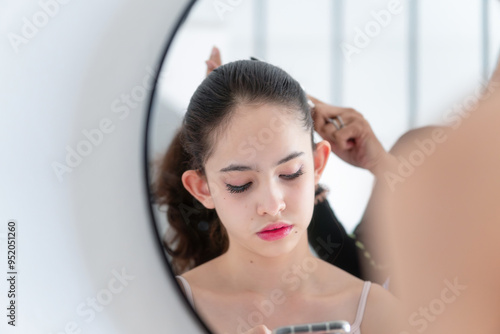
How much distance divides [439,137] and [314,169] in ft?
0.51

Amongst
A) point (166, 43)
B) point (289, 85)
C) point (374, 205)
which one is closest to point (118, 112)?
point (166, 43)

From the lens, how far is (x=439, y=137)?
25.7 inches

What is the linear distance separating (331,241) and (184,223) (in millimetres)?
172

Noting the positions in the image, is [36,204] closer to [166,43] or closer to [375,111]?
[166,43]

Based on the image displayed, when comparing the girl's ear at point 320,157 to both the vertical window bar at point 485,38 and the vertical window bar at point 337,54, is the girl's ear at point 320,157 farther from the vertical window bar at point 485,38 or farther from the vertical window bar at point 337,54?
the vertical window bar at point 485,38

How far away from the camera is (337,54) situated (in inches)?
25.7

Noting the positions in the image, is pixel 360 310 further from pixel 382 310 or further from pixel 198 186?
pixel 198 186

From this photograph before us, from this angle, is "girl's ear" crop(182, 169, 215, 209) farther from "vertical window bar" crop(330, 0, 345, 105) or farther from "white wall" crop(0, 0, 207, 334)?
"vertical window bar" crop(330, 0, 345, 105)

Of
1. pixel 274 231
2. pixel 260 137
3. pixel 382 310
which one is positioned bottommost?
pixel 382 310

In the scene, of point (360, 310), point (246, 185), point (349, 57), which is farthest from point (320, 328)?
point (349, 57)

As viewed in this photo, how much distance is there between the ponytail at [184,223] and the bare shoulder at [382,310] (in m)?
0.18

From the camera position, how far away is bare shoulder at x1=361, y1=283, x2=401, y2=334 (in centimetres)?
65

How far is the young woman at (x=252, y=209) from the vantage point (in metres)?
0.61

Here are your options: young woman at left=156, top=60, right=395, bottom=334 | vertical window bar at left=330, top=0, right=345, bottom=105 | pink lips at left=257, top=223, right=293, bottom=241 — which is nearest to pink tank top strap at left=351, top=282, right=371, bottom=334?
young woman at left=156, top=60, right=395, bottom=334
